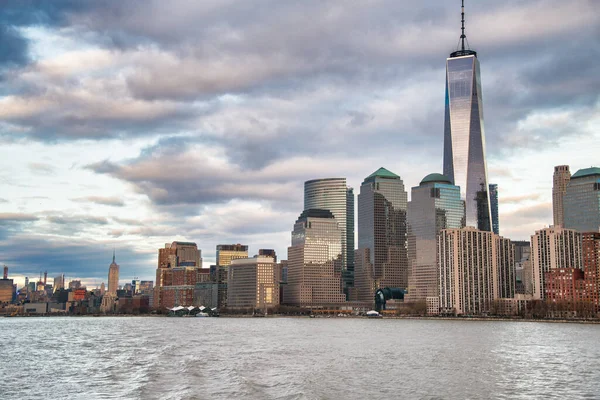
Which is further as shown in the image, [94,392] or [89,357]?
[89,357]

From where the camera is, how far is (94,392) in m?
71.7

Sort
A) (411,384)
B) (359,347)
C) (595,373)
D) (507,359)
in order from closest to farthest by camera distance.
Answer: (411,384), (595,373), (507,359), (359,347)

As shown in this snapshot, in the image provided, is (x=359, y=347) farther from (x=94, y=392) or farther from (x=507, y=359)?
(x=94, y=392)

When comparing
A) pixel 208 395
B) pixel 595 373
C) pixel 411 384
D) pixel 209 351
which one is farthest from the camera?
pixel 209 351

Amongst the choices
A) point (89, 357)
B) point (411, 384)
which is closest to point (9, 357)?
point (89, 357)

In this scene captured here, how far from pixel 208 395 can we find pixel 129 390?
27.8 feet

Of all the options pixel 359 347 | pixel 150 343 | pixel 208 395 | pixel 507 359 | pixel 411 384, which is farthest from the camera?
pixel 150 343

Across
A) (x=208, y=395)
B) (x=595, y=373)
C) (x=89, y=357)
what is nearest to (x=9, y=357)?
(x=89, y=357)

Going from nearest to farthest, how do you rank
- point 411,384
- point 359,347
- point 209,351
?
point 411,384 → point 209,351 → point 359,347

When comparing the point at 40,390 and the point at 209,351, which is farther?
the point at 209,351

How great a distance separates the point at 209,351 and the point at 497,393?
57.7 m

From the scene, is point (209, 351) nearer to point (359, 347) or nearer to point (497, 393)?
point (359, 347)

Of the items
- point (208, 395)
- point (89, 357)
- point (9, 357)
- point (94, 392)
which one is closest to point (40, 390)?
point (94, 392)

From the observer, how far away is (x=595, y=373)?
92125mm
